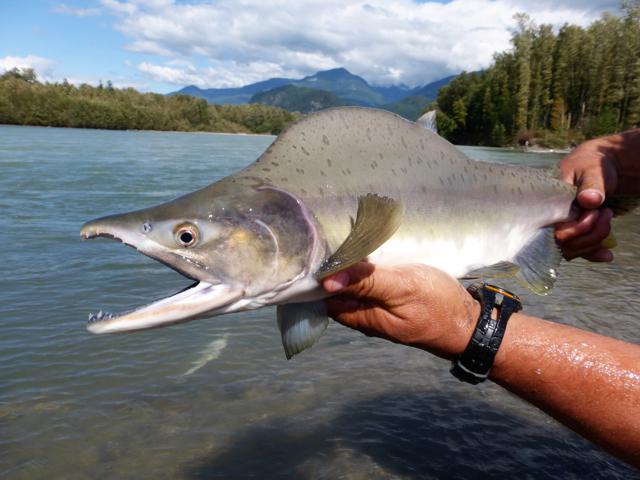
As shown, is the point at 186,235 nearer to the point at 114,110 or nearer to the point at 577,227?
the point at 577,227

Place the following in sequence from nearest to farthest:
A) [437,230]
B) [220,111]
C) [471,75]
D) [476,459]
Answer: [437,230], [476,459], [471,75], [220,111]

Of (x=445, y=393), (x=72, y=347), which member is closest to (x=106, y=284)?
(x=72, y=347)

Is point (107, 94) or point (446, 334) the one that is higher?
point (107, 94)

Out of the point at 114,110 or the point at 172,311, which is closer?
the point at 172,311

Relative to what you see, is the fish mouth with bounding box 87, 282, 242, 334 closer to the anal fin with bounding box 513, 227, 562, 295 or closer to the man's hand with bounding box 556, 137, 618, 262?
the anal fin with bounding box 513, 227, 562, 295

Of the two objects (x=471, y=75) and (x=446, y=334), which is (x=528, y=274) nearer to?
(x=446, y=334)

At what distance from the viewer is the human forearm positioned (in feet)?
7.61

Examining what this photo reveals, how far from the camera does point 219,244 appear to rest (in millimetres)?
2244

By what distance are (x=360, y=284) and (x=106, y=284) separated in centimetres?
716

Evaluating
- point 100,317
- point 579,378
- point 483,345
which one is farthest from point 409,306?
point 100,317

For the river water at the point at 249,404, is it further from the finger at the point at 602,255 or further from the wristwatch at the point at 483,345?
the wristwatch at the point at 483,345

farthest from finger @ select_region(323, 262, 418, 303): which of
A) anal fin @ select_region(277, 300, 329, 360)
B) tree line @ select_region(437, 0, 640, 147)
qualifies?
tree line @ select_region(437, 0, 640, 147)

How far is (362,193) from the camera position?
2758 millimetres

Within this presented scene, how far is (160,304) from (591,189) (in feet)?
9.98
